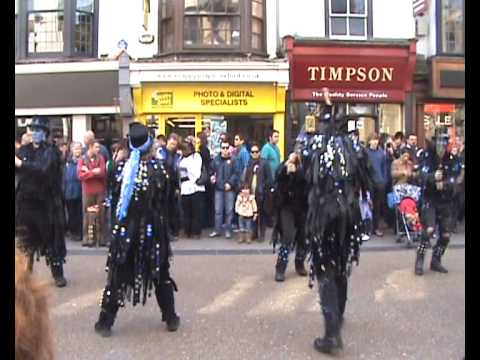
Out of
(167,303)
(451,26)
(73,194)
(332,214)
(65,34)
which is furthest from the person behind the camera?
(451,26)

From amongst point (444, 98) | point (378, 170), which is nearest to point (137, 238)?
point (378, 170)

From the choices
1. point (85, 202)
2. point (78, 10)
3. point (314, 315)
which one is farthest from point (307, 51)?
point (314, 315)

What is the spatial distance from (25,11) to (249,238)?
8387 millimetres

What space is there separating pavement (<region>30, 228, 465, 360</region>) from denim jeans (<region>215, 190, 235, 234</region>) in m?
2.12

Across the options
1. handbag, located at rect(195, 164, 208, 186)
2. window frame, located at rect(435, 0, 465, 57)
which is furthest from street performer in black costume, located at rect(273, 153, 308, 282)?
window frame, located at rect(435, 0, 465, 57)

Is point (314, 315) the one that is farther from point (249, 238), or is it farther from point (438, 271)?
point (249, 238)

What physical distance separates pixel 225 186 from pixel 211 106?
11.7 feet

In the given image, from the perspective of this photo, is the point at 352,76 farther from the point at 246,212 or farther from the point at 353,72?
the point at 246,212

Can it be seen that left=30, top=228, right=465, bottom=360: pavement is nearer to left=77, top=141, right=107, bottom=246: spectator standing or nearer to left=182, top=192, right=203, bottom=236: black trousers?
left=77, top=141, right=107, bottom=246: spectator standing

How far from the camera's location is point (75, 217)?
1073 centimetres

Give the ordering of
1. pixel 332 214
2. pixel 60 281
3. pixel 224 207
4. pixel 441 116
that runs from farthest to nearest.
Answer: pixel 441 116, pixel 224 207, pixel 60 281, pixel 332 214

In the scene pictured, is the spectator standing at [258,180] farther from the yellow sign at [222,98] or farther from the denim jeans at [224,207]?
the yellow sign at [222,98]

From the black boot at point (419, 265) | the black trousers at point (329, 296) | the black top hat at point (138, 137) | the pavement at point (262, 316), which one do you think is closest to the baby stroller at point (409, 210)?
the pavement at point (262, 316)

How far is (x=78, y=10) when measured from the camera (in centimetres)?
1473
